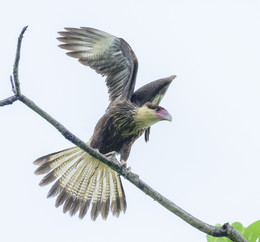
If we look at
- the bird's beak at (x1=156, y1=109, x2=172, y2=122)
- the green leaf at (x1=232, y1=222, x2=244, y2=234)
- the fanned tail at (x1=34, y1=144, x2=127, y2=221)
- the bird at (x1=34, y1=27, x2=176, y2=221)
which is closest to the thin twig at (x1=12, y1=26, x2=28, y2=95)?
the green leaf at (x1=232, y1=222, x2=244, y2=234)

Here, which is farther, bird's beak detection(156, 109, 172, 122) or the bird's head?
the bird's head

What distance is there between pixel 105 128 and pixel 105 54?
1.53m

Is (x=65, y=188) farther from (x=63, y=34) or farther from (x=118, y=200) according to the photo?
(x=63, y=34)

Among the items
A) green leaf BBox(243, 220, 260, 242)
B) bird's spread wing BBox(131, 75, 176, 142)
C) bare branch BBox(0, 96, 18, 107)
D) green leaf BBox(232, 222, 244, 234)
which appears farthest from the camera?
bird's spread wing BBox(131, 75, 176, 142)

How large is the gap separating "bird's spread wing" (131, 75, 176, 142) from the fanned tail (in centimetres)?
115

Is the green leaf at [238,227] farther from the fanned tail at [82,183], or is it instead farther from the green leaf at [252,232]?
the fanned tail at [82,183]

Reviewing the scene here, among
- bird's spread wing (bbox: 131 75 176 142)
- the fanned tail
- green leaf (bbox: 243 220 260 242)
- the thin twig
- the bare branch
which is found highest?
bird's spread wing (bbox: 131 75 176 142)

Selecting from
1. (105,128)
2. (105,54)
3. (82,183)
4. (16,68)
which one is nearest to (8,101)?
(16,68)

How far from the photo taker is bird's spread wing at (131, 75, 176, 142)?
7.51 metres

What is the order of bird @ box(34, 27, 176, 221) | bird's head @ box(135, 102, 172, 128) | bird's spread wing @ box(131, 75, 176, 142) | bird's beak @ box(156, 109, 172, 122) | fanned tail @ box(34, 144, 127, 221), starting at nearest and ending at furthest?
bird's beak @ box(156, 109, 172, 122), bird's head @ box(135, 102, 172, 128), bird @ box(34, 27, 176, 221), fanned tail @ box(34, 144, 127, 221), bird's spread wing @ box(131, 75, 176, 142)

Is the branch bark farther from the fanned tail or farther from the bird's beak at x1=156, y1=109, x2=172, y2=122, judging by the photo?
the fanned tail

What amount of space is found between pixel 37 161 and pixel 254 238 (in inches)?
157

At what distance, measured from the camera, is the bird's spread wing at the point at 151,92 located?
751cm

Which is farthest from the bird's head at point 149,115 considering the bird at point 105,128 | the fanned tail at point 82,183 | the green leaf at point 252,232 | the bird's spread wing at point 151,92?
the green leaf at point 252,232
